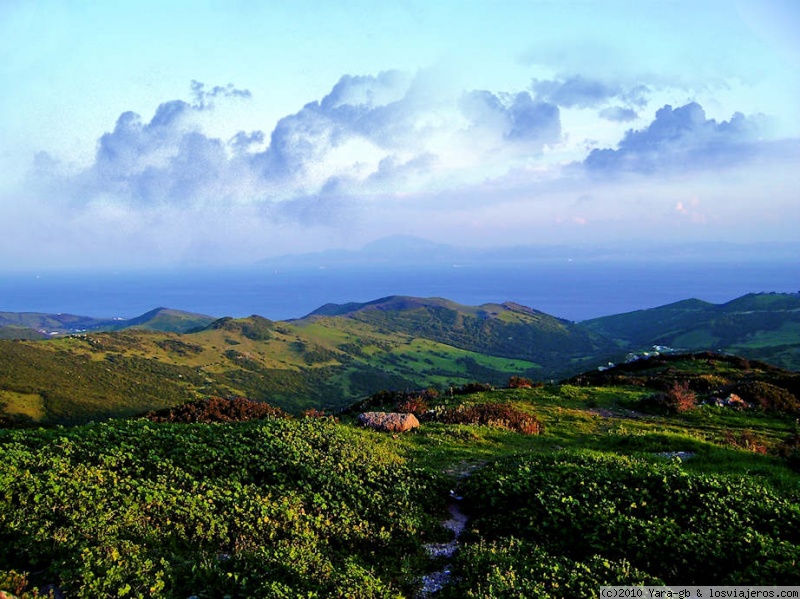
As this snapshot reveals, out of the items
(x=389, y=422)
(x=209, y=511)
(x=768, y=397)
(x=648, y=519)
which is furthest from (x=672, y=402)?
(x=209, y=511)

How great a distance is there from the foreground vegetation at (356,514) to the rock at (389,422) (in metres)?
2.61

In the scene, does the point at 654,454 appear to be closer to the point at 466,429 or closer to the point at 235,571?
the point at 466,429

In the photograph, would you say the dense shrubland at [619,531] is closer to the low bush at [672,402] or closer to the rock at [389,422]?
the rock at [389,422]

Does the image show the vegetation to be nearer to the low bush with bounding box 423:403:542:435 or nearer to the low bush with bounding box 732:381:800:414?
the low bush with bounding box 423:403:542:435

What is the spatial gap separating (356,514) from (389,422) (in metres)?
9.64

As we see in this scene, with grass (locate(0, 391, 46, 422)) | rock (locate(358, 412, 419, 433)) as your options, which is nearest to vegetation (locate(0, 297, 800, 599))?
rock (locate(358, 412, 419, 433))

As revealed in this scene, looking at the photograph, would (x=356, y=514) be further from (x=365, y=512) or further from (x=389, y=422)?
(x=389, y=422)

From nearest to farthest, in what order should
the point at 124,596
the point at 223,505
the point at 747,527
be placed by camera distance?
1. the point at 124,596
2. the point at 747,527
3. the point at 223,505

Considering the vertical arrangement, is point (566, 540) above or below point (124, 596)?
below

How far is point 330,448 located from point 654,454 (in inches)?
456

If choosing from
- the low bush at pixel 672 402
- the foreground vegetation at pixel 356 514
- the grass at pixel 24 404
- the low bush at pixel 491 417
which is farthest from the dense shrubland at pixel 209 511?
the grass at pixel 24 404

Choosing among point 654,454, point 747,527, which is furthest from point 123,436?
point 654,454

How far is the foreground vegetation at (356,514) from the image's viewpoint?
839 centimetres

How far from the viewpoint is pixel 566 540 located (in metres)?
10.6
